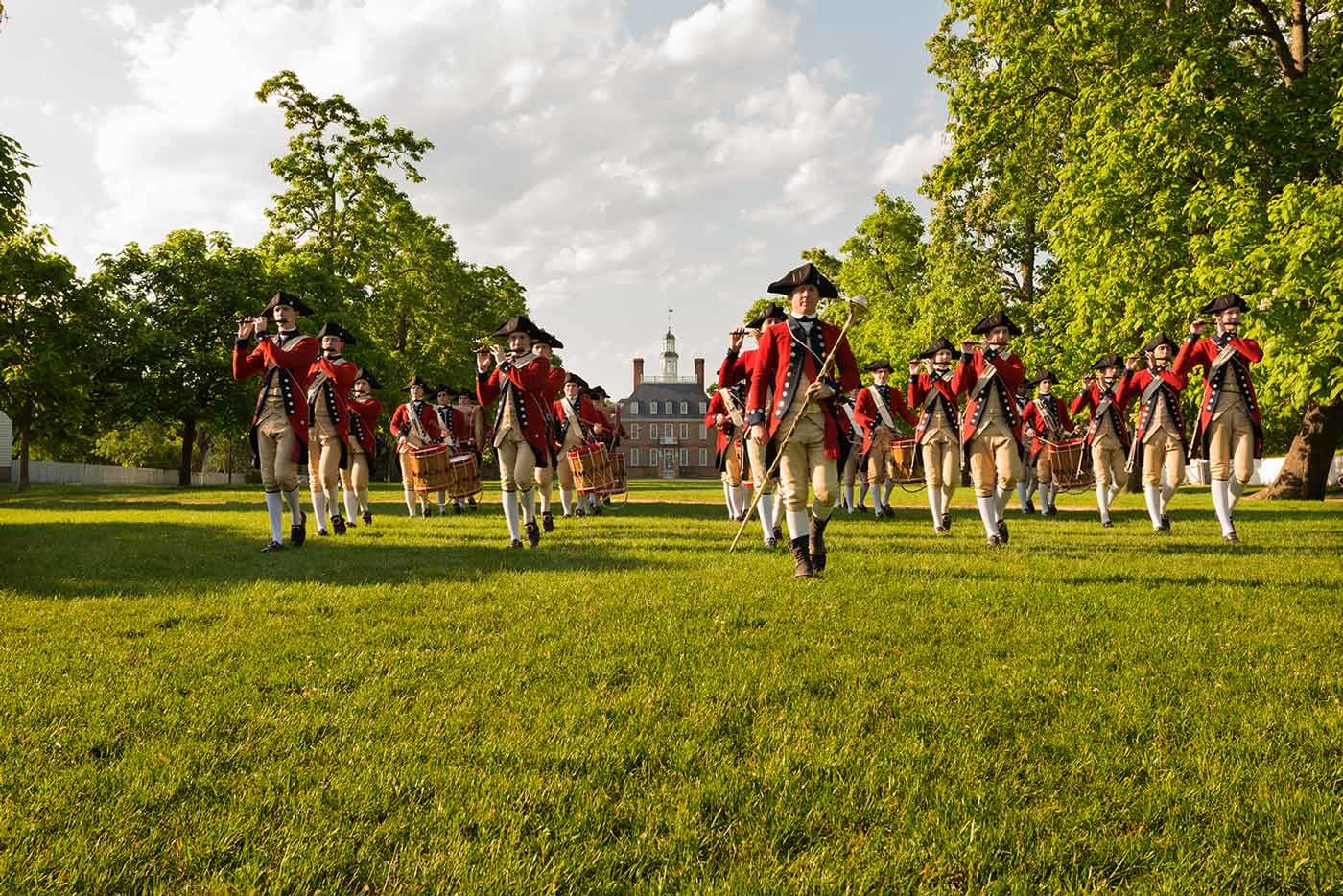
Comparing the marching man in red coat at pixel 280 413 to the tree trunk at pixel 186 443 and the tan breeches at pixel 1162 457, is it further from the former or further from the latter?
the tree trunk at pixel 186 443

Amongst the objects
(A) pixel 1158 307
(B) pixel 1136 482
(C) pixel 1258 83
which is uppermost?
(C) pixel 1258 83

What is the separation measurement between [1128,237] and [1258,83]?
3.86m

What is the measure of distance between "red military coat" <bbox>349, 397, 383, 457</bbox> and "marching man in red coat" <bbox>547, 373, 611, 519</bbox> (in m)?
3.10

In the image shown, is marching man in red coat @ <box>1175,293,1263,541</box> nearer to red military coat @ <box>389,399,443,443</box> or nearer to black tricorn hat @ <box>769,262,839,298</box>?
black tricorn hat @ <box>769,262,839,298</box>

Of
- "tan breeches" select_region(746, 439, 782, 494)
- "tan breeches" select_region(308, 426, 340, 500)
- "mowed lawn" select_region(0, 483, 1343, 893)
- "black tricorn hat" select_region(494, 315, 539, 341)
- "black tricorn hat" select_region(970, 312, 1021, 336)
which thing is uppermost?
"black tricorn hat" select_region(494, 315, 539, 341)

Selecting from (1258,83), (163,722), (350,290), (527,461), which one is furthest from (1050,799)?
(350,290)

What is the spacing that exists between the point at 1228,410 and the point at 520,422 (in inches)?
343

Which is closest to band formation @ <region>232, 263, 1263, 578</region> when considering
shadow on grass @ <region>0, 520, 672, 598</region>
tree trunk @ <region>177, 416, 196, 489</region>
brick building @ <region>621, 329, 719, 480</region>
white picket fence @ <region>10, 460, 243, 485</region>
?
shadow on grass @ <region>0, 520, 672, 598</region>

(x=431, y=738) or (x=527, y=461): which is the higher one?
(x=527, y=461)

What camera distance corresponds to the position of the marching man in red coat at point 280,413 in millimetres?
9797

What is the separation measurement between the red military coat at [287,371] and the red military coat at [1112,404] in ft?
37.4

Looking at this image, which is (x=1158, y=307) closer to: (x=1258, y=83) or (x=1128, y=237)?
(x=1128, y=237)

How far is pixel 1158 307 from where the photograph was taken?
1742 cm

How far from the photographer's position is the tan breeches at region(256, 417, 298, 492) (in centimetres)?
980
